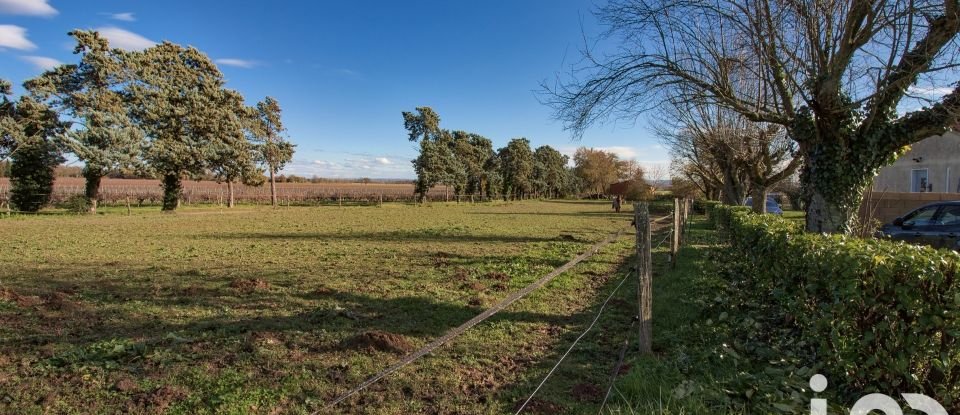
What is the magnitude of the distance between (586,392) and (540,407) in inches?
20.0

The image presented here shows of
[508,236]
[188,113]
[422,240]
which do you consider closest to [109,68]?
[188,113]

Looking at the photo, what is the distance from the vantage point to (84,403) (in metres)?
3.40

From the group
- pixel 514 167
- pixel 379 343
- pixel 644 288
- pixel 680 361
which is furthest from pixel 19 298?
pixel 514 167

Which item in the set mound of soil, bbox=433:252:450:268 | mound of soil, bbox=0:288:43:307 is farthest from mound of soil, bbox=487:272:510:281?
mound of soil, bbox=0:288:43:307

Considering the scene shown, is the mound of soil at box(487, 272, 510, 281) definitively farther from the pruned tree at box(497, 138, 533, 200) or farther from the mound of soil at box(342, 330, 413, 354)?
the pruned tree at box(497, 138, 533, 200)

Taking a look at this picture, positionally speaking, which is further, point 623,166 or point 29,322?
point 623,166

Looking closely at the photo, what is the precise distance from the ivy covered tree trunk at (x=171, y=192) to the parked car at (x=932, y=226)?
3356cm

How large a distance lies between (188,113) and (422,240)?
74.4ft

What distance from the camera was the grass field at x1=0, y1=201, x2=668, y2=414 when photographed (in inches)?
143

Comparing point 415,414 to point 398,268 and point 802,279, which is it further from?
point 398,268

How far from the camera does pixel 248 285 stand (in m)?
7.43

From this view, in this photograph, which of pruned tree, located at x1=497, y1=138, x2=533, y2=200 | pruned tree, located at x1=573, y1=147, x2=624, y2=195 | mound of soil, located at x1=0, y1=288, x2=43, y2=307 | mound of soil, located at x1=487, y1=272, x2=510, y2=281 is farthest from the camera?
pruned tree, located at x1=573, y1=147, x2=624, y2=195

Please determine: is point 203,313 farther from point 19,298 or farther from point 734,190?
point 734,190

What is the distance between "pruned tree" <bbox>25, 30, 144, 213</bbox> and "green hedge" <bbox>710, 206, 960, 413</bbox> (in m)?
31.5
